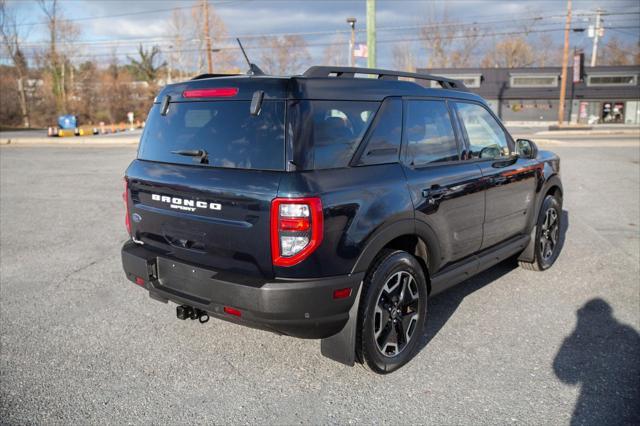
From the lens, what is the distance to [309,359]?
11.8 ft

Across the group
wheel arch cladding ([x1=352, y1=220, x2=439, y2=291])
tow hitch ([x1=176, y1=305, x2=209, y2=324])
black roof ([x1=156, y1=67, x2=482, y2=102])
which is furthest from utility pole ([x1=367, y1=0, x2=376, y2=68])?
tow hitch ([x1=176, y1=305, x2=209, y2=324])

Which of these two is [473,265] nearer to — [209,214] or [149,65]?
[209,214]

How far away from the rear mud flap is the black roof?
120cm

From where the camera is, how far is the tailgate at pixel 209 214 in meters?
2.86

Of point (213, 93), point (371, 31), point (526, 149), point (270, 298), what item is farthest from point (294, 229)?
point (371, 31)

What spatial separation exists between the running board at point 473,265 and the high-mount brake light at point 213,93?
196 cm

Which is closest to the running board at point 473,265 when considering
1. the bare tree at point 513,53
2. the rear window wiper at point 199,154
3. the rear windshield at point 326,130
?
the rear windshield at point 326,130

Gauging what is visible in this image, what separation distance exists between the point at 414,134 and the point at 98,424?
2724mm

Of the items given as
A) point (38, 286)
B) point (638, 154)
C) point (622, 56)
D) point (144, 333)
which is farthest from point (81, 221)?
point (622, 56)

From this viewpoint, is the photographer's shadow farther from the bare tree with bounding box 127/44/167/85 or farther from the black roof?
the bare tree with bounding box 127/44/167/85

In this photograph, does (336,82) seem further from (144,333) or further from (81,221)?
(81,221)

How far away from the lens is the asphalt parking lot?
2961 millimetres

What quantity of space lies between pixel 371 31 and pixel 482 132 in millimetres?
13050

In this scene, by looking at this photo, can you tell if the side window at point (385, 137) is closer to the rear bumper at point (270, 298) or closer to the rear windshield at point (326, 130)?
the rear windshield at point (326, 130)
